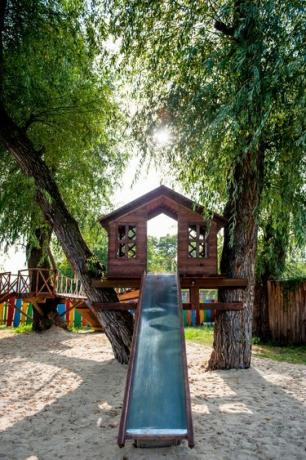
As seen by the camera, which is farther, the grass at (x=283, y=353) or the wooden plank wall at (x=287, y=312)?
the wooden plank wall at (x=287, y=312)

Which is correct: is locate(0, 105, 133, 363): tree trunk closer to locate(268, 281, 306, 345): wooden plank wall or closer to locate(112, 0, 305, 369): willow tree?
locate(112, 0, 305, 369): willow tree

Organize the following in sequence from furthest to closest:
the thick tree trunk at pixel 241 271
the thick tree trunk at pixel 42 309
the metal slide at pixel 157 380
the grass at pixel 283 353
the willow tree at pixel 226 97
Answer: the thick tree trunk at pixel 42 309
the grass at pixel 283 353
the thick tree trunk at pixel 241 271
the willow tree at pixel 226 97
the metal slide at pixel 157 380

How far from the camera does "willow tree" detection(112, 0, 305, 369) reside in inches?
221

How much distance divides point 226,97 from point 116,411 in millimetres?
5390

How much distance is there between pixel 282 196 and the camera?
22.8 feet

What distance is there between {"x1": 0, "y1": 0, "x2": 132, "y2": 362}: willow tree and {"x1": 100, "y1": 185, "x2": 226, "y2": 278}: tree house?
117cm

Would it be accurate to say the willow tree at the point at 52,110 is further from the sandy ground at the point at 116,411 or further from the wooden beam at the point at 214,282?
the wooden beam at the point at 214,282

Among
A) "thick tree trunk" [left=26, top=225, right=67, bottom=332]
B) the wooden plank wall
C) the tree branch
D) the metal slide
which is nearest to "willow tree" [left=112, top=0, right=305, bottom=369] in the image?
the tree branch

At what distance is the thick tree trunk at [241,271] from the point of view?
25.0 ft

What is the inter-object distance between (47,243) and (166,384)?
357 inches

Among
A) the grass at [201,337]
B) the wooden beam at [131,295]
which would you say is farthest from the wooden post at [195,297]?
the grass at [201,337]

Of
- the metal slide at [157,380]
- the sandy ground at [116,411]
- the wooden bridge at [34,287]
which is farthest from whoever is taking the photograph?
the wooden bridge at [34,287]

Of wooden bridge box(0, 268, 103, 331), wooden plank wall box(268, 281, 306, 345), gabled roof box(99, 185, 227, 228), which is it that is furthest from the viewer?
wooden bridge box(0, 268, 103, 331)

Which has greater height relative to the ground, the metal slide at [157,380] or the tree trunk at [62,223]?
the tree trunk at [62,223]
